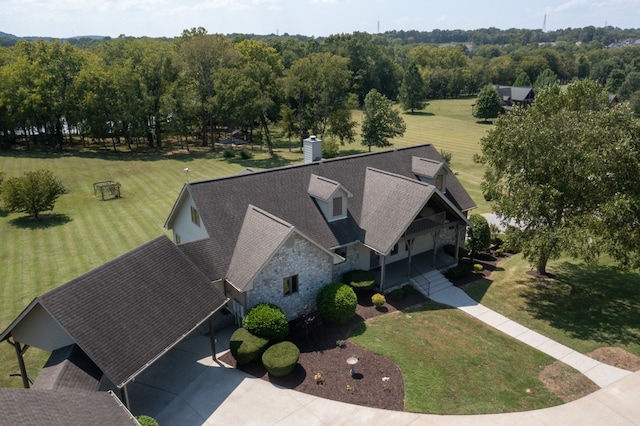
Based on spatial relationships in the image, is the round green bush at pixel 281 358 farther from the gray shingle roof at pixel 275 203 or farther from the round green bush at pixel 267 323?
the gray shingle roof at pixel 275 203

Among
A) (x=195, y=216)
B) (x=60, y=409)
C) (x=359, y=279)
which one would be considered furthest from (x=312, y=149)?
(x=60, y=409)

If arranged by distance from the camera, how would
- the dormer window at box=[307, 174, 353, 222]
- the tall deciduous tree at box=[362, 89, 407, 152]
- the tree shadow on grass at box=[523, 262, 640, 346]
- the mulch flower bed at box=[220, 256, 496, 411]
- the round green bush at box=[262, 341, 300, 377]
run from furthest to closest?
the tall deciduous tree at box=[362, 89, 407, 152]
the dormer window at box=[307, 174, 353, 222]
the tree shadow on grass at box=[523, 262, 640, 346]
the round green bush at box=[262, 341, 300, 377]
the mulch flower bed at box=[220, 256, 496, 411]

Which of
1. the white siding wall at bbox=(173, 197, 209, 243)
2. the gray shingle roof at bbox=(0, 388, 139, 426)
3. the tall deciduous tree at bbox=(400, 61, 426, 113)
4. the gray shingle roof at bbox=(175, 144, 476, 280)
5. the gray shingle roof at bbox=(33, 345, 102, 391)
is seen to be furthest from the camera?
the tall deciduous tree at bbox=(400, 61, 426, 113)

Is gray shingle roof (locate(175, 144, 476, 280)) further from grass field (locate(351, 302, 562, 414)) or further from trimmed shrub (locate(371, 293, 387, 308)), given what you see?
grass field (locate(351, 302, 562, 414))

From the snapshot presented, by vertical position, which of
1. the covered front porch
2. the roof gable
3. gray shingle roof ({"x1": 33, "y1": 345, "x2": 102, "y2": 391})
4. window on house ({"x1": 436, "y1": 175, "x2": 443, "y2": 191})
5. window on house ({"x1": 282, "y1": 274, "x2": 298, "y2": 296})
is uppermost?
the roof gable

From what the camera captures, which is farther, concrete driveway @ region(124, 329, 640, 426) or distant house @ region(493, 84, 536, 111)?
distant house @ region(493, 84, 536, 111)

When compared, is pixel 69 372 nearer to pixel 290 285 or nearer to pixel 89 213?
pixel 290 285

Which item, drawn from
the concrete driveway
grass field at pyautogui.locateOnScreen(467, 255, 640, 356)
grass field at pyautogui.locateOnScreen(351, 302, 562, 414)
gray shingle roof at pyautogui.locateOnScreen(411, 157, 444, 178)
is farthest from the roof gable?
the concrete driveway
